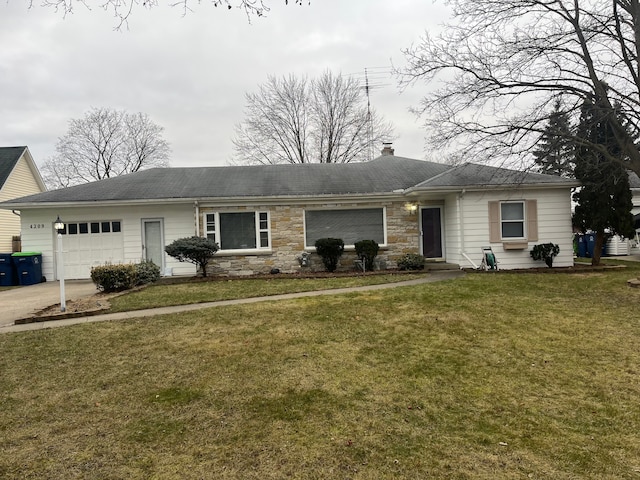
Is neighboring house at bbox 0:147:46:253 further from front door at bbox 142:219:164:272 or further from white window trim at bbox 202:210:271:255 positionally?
white window trim at bbox 202:210:271:255

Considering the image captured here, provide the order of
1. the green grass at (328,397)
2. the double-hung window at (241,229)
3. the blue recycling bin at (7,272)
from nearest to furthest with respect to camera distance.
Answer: the green grass at (328,397)
the blue recycling bin at (7,272)
the double-hung window at (241,229)

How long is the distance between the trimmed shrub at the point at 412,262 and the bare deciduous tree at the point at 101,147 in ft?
93.8

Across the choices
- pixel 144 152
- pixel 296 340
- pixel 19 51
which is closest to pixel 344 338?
pixel 296 340

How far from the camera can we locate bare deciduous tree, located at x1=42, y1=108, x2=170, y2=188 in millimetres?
30781

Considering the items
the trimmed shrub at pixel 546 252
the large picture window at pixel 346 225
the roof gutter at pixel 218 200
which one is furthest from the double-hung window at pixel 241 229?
the trimmed shrub at pixel 546 252

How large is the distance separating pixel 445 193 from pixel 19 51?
36.1 feet

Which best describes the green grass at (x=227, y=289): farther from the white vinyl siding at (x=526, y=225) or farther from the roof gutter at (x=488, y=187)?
the roof gutter at (x=488, y=187)

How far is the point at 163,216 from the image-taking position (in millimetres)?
12617

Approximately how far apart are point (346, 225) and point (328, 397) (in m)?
9.82

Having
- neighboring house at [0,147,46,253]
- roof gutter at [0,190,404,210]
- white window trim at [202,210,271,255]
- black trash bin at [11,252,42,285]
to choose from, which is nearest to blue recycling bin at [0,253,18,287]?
black trash bin at [11,252,42,285]

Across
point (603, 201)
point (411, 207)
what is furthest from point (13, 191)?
point (603, 201)

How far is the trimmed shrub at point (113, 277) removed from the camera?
9242 mm

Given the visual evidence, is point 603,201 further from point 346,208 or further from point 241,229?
point 241,229

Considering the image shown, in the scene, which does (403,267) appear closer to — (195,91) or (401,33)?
(401,33)
